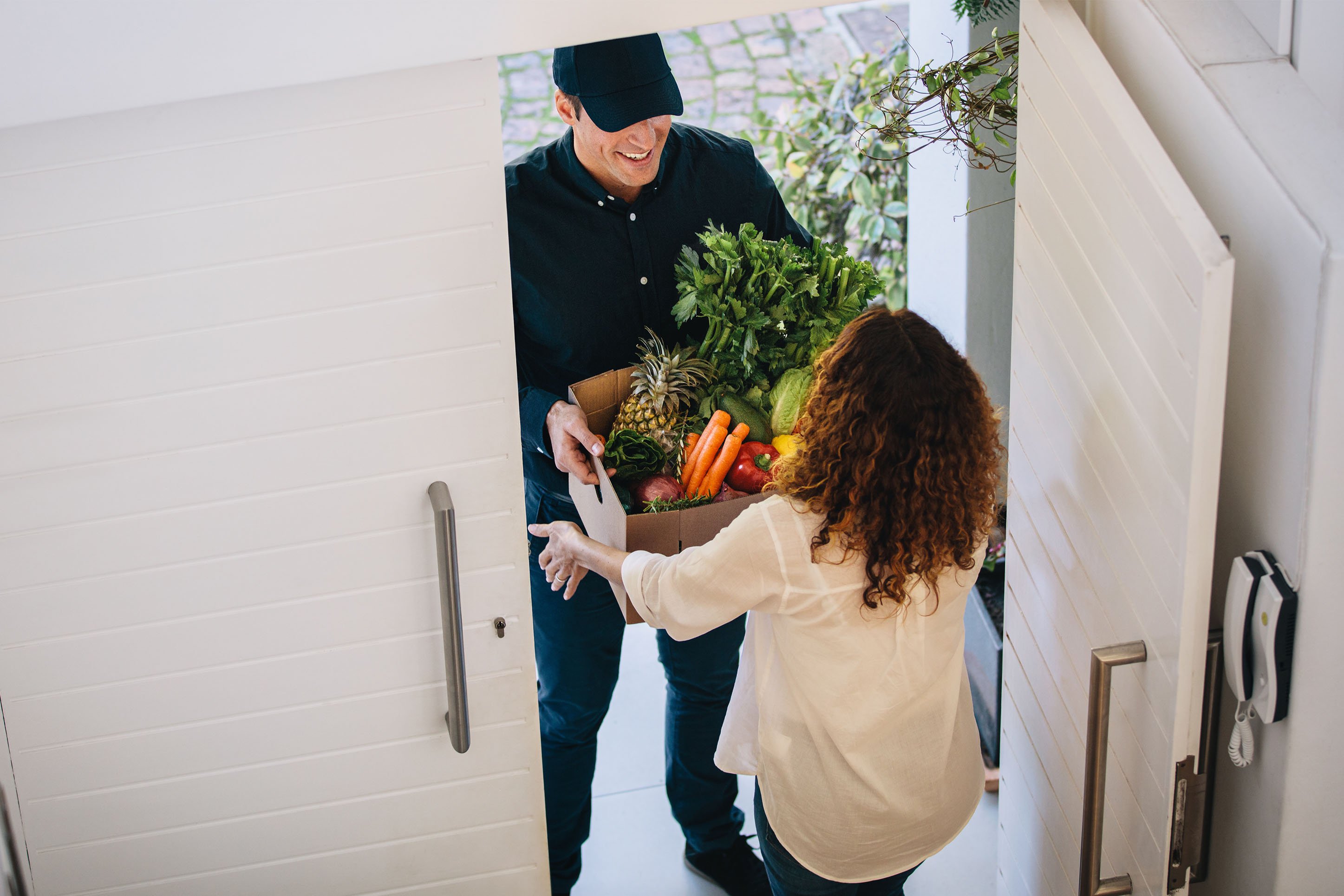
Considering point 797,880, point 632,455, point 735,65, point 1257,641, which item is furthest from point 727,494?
point 735,65

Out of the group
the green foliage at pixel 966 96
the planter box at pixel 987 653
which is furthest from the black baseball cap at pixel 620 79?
the planter box at pixel 987 653

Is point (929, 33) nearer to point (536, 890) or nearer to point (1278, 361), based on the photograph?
point (1278, 361)

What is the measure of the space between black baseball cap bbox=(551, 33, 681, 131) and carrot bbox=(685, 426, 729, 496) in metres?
0.61

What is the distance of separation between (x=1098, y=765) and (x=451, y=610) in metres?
0.97

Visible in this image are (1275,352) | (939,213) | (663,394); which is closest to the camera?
(1275,352)

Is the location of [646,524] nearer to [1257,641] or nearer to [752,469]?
[752,469]

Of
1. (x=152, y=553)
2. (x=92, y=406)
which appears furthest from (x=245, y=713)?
(x=92, y=406)

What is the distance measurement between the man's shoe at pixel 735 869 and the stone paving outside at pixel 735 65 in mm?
4610

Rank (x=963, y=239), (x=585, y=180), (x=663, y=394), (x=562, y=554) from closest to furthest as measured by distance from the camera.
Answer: (x=562, y=554) < (x=663, y=394) < (x=585, y=180) < (x=963, y=239)

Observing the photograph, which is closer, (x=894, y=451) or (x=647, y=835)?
(x=894, y=451)

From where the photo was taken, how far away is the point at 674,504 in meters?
2.02

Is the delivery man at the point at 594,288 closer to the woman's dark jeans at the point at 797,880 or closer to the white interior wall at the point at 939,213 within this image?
the woman's dark jeans at the point at 797,880

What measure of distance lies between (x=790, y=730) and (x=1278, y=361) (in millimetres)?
896

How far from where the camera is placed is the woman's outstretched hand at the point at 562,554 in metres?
2.02
